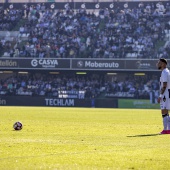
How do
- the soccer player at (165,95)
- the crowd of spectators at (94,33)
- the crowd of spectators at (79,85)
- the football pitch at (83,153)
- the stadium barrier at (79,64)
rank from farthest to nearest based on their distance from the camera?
1. the crowd of spectators at (94,33)
2. the stadium barrier at (79,64)
3. the crowd of spectators at (79,85)
4. the soccer player at (165,95)
5. the football pitch at (83,153)

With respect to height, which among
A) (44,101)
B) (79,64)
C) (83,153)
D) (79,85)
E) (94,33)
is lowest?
(83,153)

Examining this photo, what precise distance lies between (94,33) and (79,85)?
6.10m

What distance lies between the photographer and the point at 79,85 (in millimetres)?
Answer: 58875

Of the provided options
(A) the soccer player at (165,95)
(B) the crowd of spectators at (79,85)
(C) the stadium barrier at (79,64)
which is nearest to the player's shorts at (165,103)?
(A) the soccer player at (165,95)

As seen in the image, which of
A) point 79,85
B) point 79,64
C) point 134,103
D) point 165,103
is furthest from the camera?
point 79,64

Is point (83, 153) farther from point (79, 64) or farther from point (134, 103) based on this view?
point (79, 64)

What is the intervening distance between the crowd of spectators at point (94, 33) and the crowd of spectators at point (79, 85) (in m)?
2.58

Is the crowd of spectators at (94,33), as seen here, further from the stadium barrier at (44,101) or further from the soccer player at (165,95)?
the soccer player at (165,95)

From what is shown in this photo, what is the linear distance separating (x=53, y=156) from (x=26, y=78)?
171ft

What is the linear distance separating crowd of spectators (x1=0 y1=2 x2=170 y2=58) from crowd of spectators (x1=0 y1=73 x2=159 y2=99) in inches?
101

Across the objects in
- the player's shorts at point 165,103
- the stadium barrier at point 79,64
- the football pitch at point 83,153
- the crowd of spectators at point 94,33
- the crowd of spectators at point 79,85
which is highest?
the crowd of spectators at point 94,33

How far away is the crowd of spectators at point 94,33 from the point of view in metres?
58.5

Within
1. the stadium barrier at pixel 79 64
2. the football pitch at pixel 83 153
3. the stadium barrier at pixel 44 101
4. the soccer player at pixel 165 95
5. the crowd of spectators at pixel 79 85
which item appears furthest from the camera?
the stadium barrier at pixel 79 64

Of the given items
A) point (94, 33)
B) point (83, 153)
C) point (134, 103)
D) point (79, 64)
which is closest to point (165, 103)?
point (83, 153)
